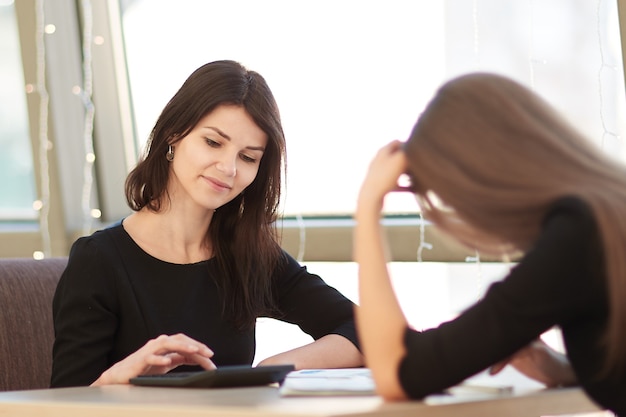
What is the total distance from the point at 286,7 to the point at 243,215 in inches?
51.3

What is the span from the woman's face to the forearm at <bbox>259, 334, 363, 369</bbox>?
373 mm

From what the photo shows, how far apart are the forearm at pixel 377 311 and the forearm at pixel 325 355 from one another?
589 mm

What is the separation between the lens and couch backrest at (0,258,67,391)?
2145 millimetres

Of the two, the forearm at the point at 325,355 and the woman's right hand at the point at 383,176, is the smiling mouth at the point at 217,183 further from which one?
the woman's right hand at the point at 383,176

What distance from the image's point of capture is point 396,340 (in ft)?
4.38

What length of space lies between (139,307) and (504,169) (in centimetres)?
103

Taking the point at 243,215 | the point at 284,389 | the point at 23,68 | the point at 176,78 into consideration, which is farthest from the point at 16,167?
the point at 284,389

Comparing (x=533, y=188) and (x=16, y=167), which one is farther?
(x=16, y=167)

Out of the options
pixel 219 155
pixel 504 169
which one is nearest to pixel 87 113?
pixel 219 155

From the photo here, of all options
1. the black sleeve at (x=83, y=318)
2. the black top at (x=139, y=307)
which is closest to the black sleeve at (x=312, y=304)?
the black top at (x=139, y=307)

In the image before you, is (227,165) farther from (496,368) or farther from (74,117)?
(74,117)

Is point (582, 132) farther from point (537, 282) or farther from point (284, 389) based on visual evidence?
point (284, 389)

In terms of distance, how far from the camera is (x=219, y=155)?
2.13 meters

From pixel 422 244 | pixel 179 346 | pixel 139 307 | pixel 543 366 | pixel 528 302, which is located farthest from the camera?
pixel 422 244
